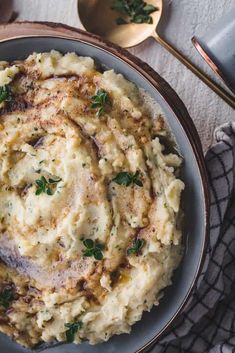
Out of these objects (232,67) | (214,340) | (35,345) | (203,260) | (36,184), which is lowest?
(35,345)

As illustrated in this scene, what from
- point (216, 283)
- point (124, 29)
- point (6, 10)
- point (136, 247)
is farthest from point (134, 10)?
point (216, 283)

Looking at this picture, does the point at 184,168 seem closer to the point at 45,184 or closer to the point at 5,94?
the point at 45,184

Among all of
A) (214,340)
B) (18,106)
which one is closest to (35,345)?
(214,340)

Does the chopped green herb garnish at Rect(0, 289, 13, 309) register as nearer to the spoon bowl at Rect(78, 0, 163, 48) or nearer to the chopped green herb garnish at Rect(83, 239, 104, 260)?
the chopped green herb garnish at Rect(83, 239, 104, 260)

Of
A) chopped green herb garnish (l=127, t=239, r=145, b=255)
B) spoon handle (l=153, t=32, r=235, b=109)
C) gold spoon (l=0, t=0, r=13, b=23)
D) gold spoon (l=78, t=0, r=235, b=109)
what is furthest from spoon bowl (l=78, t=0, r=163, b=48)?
chopped green herb garnish (l=127, t=239, r=145, b=255)

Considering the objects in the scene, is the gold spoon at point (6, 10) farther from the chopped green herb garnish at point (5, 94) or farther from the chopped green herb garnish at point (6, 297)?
the chopped green herb garnish at point (6, 297)

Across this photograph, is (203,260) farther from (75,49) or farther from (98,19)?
(98,19)
